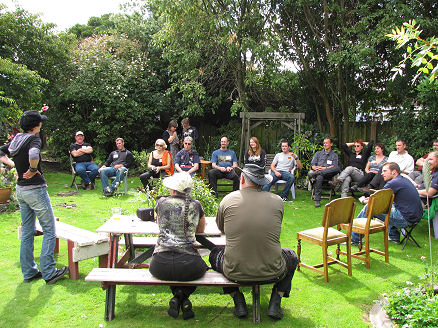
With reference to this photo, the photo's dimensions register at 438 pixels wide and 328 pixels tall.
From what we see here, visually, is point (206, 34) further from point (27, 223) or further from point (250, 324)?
point (250, 324)

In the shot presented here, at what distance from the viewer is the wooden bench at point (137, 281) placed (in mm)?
3154

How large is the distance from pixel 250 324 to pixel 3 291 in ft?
8.46

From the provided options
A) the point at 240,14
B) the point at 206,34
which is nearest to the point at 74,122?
the point at 206,34

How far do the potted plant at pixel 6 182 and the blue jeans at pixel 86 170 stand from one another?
204cm

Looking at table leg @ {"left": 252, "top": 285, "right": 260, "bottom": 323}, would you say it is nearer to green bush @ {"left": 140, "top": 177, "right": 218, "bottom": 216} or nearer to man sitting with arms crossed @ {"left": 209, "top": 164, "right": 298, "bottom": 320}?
man sitting with arms crossed @ {"left": 209, "top": 164, "right": 298, "bottom": 320}

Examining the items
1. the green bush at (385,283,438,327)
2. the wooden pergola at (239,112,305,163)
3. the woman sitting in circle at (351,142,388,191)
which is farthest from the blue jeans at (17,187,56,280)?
the wooden pergola at (239,112,305,163)

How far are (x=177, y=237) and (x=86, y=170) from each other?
7.13 meters

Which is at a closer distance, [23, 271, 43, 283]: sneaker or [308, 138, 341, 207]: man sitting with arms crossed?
[23, 271, 43, 283]: sneaker

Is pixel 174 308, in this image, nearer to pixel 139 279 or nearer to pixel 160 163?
pixel 139 279

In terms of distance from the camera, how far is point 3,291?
12.7 feet

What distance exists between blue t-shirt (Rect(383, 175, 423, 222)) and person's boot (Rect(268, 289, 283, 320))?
2.75 metres

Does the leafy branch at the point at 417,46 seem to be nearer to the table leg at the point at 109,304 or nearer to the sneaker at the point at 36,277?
the table leg at the point at 109,304

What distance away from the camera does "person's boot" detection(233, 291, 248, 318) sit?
337 centimetres

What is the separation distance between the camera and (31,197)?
3945 mm
